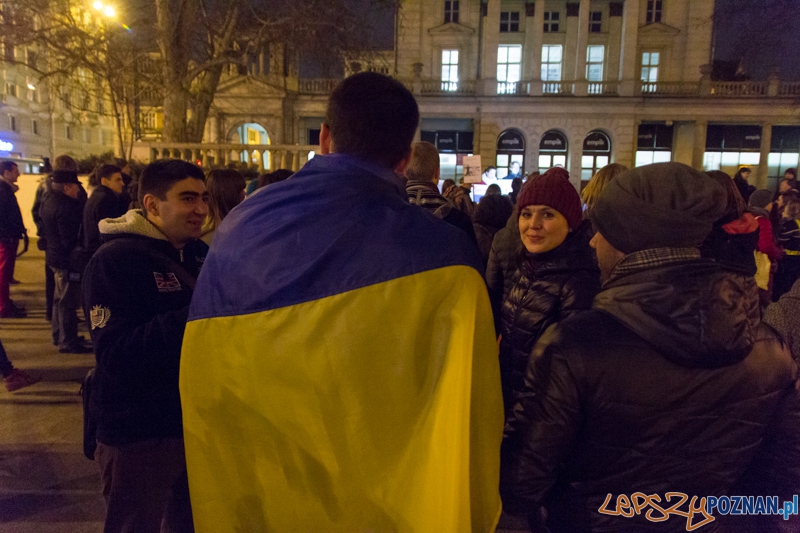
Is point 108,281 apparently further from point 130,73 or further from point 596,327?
point 130,73

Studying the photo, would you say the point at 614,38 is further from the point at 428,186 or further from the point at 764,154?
the point at 428,186

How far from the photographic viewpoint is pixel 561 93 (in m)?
28.7

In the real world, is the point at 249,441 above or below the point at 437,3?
below

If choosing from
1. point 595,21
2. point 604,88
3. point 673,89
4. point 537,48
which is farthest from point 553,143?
point 595,21

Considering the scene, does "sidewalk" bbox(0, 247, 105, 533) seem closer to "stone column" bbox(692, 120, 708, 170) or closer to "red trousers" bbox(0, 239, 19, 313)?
"red trousers" bbox(0, 239, 19, 313)

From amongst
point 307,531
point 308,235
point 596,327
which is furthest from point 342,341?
point 596,327

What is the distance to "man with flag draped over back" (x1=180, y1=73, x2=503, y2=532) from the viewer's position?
1131 mm

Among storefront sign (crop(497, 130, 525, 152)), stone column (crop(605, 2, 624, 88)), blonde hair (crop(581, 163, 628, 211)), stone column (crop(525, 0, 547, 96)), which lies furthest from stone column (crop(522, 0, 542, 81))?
blonde hair (crop(581, 163, 628, 211))

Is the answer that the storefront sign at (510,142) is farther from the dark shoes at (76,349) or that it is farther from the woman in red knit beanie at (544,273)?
the woman in red knit beanie at (544,273)

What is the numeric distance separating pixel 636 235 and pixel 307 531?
1.16m

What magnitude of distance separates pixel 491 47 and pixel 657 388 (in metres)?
30.9

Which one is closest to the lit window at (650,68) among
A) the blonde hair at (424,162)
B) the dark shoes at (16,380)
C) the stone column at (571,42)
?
the stone column at (571,42)

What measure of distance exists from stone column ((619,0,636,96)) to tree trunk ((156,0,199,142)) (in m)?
23.0

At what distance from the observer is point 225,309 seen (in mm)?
1234
